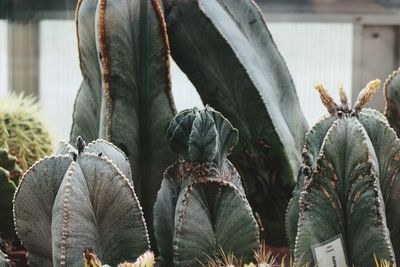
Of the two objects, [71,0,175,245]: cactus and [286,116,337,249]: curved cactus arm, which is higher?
[71,0,175,245]: cactus

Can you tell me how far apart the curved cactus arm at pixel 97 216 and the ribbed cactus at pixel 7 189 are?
274mm

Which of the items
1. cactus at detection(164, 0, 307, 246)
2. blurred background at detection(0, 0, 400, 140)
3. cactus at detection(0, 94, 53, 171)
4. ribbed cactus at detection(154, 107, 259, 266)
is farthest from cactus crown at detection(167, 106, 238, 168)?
blurred background at detection(0, 0, 400, 140)

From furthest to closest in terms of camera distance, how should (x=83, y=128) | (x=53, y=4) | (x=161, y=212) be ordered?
1. (x=53, y=4)
2. (x=83, y=128)
3. (x=161, y=212)

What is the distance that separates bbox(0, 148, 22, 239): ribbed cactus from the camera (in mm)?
1065

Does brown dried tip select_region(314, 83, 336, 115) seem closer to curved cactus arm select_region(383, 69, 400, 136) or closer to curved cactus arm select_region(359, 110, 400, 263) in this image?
curved cactus arm select_region(359, 110, 400, 263)

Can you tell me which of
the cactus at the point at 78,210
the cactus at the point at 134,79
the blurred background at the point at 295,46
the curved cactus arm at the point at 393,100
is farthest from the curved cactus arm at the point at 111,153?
the blurred background at the point at 295,46

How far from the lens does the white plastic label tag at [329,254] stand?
2.85 feet

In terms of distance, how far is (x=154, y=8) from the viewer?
108 cm

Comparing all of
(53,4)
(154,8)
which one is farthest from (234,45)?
(53,4)

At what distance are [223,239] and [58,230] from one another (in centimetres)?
19

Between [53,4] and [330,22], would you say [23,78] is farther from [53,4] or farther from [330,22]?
[330,22]

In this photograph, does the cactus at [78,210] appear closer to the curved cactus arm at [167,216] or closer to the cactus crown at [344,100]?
the curved cactus arm at [167,216]

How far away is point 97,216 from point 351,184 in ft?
0.92

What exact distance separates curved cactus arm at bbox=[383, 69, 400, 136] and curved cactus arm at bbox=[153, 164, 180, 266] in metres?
0.37
